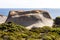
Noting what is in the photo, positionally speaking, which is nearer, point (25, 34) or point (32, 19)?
point (25, 34)

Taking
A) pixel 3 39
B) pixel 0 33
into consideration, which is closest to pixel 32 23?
pixel 0 33

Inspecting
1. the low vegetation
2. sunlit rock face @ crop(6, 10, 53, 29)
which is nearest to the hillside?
the low vegetation

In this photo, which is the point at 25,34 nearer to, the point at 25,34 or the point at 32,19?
the point at 25,34

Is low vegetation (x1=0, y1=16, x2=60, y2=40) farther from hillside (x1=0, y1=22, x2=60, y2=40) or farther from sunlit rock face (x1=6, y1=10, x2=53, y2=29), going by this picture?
sunlit rock face (x1=6, y1=10, x2=53, y2=29)

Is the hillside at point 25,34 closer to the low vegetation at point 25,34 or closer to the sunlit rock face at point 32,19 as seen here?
the low vegetation at point 25,34

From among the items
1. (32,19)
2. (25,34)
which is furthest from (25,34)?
(32,19)

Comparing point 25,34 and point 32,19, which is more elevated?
point 32,19

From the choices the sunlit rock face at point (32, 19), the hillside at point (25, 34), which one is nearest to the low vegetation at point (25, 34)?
the hillside at point (25, 34)

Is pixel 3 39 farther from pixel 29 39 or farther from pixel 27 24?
pixel 27 24

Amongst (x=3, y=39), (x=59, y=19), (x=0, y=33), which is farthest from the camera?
(x=59, y=19)

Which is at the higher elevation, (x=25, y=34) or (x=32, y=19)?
(x=32, y=19)

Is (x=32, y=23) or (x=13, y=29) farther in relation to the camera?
(x=32, y=23)
